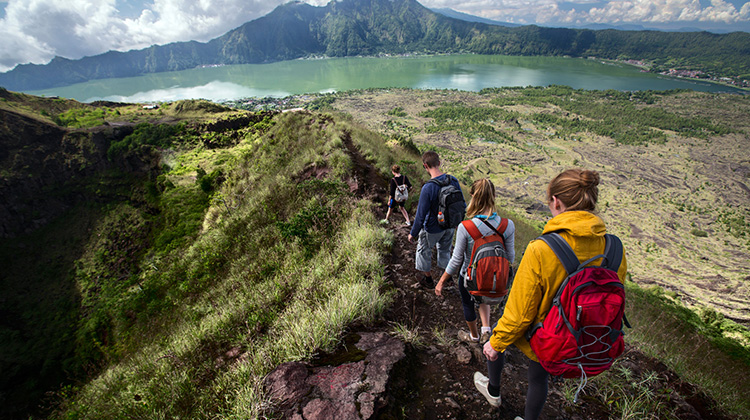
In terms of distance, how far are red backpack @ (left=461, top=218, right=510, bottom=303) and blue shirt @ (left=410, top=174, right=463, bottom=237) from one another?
961 millimetres

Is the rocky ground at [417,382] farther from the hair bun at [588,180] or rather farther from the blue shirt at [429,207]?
the hair bun at [588,180]

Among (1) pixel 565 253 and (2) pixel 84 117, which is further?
(2) pixel 84 117

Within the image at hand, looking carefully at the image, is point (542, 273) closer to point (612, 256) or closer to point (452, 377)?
point (612, 256)

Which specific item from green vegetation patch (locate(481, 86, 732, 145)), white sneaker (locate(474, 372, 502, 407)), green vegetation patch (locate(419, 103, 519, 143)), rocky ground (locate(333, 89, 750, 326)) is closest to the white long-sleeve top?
white sneaker (locate(474, 372, 502, 407))

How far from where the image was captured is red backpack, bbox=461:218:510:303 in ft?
7.96

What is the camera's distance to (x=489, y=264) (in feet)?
7.95

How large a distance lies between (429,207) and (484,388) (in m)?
1.95

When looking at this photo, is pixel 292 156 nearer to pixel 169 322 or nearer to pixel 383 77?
pixel 169 322

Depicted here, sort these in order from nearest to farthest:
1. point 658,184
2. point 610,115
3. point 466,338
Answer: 1. point 466,338
2. point 658,184
3. point 610,115

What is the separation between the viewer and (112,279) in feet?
28.6

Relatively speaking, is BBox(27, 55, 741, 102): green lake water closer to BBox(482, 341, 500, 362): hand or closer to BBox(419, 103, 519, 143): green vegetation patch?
BBox(419, 103, 519, 143): green vegetation patch

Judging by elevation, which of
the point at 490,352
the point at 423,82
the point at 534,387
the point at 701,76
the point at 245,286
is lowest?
the point at 245,286

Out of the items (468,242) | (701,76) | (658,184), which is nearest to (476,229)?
(468,242)

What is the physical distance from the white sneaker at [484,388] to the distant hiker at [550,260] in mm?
401
